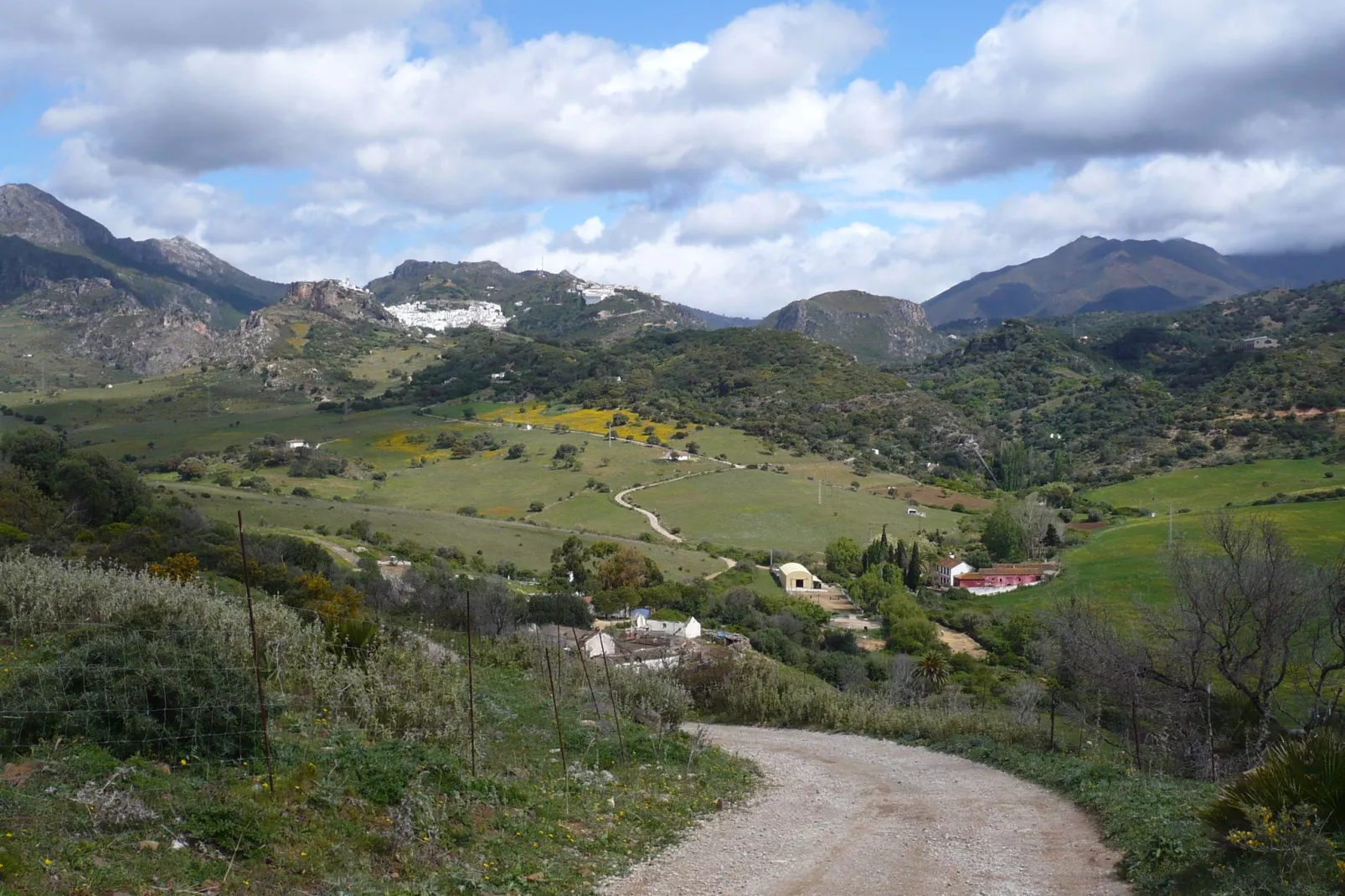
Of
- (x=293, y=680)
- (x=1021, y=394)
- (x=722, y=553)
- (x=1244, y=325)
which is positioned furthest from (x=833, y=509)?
(x=1244, y=325)

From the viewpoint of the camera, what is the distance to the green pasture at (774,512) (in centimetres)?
7238

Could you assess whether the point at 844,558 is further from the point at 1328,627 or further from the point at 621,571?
the point at 1328,627

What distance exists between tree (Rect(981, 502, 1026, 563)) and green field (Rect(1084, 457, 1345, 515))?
49.2ft

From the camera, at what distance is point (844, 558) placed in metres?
65.4

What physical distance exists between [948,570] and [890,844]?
57.2 meters

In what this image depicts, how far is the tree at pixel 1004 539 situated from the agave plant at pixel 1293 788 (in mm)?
65280

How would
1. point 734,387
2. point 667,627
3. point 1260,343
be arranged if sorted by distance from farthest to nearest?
point 1260,343, point 734,387, point 667,627

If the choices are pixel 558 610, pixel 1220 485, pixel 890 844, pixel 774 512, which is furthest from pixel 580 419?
pixel 890 844

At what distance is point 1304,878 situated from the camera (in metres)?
6.13

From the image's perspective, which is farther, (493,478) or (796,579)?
(493,478)

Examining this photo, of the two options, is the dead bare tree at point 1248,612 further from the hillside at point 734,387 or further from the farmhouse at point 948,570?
the hillside at point 734,387

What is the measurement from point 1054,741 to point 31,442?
37.7 meters

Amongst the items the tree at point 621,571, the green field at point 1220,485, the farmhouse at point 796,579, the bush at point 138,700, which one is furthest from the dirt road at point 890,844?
the green field at point 1220,485

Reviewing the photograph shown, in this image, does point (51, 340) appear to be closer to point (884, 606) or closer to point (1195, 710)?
point (884, 606)
